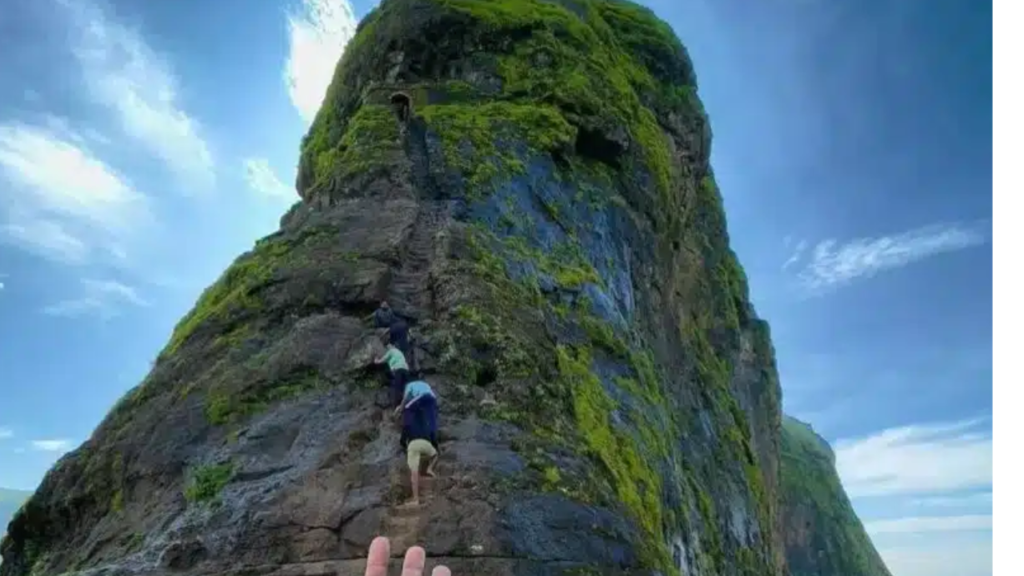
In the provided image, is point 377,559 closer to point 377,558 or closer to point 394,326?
point 377,558

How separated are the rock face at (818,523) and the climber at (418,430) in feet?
188

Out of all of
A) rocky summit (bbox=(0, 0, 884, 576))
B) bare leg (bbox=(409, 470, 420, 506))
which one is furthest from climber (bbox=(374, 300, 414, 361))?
bare leg (bbox=(409, 470, 420, 506))

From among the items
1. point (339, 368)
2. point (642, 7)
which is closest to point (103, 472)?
point (339, 368)

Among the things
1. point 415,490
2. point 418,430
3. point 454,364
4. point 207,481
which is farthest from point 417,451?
point 207,481

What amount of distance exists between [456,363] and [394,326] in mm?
993

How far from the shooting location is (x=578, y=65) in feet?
74.6

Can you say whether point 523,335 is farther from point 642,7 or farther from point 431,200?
point 642,7

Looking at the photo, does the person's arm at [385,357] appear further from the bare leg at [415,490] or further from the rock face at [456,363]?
the bare leg at [415,490]

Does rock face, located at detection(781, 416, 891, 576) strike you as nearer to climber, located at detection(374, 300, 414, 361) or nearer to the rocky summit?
the rocky summit

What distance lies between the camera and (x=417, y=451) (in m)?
8.49

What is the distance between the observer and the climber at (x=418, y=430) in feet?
27.8

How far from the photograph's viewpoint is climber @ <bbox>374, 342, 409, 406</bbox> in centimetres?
1011

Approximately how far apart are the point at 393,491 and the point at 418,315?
3982 millimetres

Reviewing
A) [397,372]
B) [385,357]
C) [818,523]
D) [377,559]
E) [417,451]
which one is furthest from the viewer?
[818,523]
